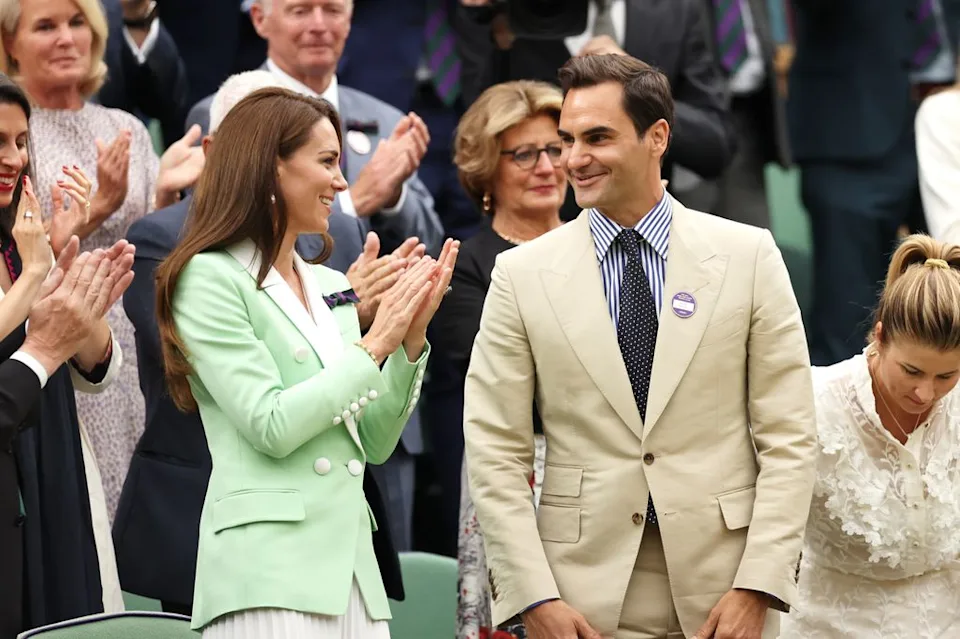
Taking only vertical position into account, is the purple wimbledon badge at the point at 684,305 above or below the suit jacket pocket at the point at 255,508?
above

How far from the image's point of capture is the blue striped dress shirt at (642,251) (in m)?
3.50

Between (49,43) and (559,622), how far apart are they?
2.26 meters

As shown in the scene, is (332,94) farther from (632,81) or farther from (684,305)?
(684,305)

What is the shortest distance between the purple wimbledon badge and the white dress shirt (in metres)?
1.56

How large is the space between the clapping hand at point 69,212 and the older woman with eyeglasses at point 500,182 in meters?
1.02

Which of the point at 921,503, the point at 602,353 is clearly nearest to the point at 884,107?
the point at 921,503

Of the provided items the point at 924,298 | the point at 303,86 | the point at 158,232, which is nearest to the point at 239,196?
the point at 158,232

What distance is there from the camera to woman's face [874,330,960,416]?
3.64 m

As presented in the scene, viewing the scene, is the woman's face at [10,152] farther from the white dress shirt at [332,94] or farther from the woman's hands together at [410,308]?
the white dress shirt at [332,94]

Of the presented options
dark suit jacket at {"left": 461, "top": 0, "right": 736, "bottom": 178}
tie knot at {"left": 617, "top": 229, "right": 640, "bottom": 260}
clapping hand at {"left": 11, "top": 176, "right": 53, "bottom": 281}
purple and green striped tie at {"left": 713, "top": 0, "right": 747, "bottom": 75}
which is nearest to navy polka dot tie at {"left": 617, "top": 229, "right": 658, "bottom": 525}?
tie knot at {"left": 617, "top": 229, "right": 640, "bottom": 260}

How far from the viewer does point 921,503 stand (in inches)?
148

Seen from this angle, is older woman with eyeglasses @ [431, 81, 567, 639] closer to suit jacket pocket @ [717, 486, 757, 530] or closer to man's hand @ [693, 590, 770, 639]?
suit jacket pocket @ [717, 486, 757, 530]

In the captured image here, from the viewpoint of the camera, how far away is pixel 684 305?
3.43 meters

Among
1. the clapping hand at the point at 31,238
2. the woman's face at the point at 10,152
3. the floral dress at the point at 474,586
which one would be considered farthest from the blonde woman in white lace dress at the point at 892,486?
the woman's face at the point at 10,152
